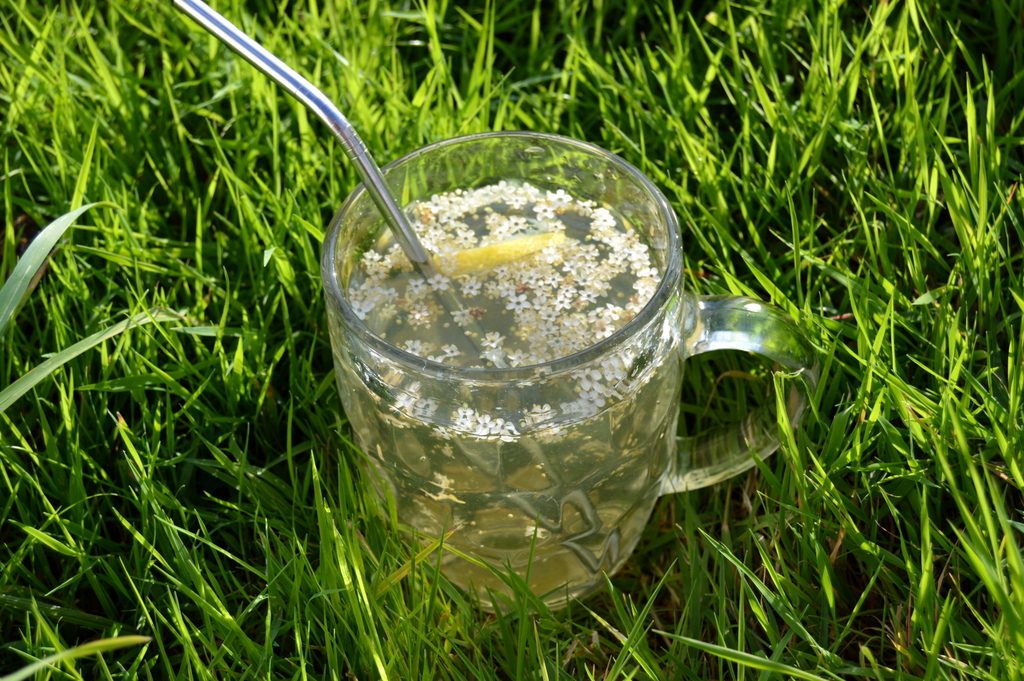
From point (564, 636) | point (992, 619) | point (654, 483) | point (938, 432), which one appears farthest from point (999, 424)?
point (564, 636)

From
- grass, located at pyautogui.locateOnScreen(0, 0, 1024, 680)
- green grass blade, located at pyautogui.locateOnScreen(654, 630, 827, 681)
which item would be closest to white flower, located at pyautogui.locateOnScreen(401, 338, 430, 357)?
grass, located at pyautogui.locateOnScreen(0, 0, 1024, 680)

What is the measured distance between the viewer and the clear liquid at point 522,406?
3.02 ft

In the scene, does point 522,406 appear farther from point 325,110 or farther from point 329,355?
point 329,355

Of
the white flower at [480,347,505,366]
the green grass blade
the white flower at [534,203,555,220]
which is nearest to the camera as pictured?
the green grass blade

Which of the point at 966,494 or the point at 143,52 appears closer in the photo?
the point at 966,494

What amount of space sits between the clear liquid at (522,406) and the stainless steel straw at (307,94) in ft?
0.24

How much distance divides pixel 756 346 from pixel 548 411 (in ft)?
0.71

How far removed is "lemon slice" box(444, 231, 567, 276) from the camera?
1.02m

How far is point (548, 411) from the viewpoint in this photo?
901 millimetres

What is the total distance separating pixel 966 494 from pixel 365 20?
0.95m

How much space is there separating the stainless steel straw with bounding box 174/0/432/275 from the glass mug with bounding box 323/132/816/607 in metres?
0.05

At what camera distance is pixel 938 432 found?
40.6 inches

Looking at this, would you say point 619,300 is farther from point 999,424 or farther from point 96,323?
point 96,323

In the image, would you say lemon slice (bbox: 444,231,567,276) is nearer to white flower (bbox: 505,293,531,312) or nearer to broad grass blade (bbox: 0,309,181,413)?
white flower (bbox: 505,293,531,312)
